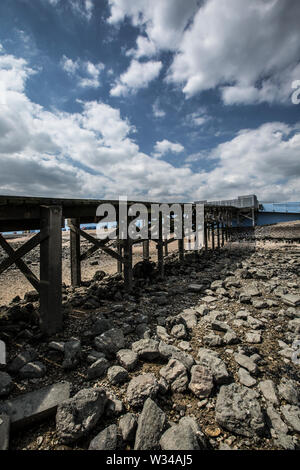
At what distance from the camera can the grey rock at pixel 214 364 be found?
9.02 ft

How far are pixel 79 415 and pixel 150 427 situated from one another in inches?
29.8

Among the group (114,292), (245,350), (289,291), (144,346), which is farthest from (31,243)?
(289,291)

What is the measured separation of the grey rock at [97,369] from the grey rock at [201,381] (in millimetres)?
1266

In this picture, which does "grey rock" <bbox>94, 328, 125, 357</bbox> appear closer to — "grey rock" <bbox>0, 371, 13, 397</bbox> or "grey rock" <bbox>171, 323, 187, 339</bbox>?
"grey rock" <bbox>171, 323, 187, 339</bbox>

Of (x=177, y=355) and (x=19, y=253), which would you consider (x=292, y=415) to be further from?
(x=19, y=253)

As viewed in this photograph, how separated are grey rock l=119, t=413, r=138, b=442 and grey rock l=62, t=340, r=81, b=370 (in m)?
1.20

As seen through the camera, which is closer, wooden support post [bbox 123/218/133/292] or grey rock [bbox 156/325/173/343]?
grey rock [bbox 156/325/173/343]

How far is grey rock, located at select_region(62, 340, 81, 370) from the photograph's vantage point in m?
3.05

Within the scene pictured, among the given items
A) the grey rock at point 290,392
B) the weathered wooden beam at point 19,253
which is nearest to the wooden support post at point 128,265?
the weathered wooden beam at point 19,253

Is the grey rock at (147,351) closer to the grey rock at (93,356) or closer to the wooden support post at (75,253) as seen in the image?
the grey rock at (93,356)

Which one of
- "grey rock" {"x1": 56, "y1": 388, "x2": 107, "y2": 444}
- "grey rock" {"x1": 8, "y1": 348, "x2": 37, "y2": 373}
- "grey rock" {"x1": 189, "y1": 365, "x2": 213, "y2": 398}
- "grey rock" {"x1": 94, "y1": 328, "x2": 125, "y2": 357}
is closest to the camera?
"grey rock" {"x1": 56, "y1": 388, "x2": 107, "y2": 444}

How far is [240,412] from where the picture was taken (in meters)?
2.23

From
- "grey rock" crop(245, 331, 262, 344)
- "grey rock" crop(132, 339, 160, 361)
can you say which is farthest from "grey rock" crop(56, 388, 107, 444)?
"grey rock" crop(245, 331, 262, 344)

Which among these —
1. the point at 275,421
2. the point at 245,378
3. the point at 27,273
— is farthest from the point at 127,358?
the point at 27,273
